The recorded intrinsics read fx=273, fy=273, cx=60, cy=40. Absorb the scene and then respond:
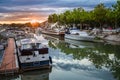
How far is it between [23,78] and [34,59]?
305cm

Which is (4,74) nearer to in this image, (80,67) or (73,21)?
(80,67)

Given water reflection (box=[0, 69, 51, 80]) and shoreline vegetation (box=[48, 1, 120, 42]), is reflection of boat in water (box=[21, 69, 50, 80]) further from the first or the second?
shoreline vegetation (box=[48, 1, 120, 42])

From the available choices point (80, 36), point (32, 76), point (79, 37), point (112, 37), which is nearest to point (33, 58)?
point (32, 76)

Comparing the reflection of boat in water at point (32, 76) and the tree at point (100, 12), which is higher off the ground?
the tree at point (100, 12)

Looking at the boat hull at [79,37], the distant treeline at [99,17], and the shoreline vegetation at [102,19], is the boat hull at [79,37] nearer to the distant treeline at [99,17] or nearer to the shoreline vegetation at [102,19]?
the shoreline vegetation at [102,19]

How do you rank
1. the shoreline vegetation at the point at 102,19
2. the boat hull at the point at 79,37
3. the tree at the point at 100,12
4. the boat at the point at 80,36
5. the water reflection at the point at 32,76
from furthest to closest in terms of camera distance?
the tree at the point at 100,12
the boat at the point at 80,36
the boat hull at the point at 79,37
the shoreline vegetation at the point at 102,19
the water reflection at the point at 32,76

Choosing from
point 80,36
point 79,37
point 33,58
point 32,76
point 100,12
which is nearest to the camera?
point 32,76

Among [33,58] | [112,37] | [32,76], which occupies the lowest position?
[112,37]

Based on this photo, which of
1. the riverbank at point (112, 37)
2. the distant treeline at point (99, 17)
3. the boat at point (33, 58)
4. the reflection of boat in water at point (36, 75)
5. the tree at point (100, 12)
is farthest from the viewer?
the tree at point (100, 12)

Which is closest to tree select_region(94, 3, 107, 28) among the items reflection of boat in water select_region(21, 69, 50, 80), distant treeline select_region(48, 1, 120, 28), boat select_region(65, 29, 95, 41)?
distant treeline select_region(48, 1, 120, 28)

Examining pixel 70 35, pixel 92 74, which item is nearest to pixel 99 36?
pixel 70 35

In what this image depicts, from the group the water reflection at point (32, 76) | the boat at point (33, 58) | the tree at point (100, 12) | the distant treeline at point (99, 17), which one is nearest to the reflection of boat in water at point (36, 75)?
the water reflection at point (32, 76)

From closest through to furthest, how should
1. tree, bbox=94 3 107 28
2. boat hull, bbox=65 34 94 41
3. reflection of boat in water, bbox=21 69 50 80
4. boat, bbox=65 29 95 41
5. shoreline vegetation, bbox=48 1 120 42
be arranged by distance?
reflection of boat in water, bbox=21 69 50 80 → shoreline vegetation, bbox=48 1 120 42 → boat hull, bbox=65 34 94 41 → boat, bbox=65 29 95 41 → tree, bbox=94 3 107 28

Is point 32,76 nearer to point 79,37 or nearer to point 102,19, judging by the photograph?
point 79,37
